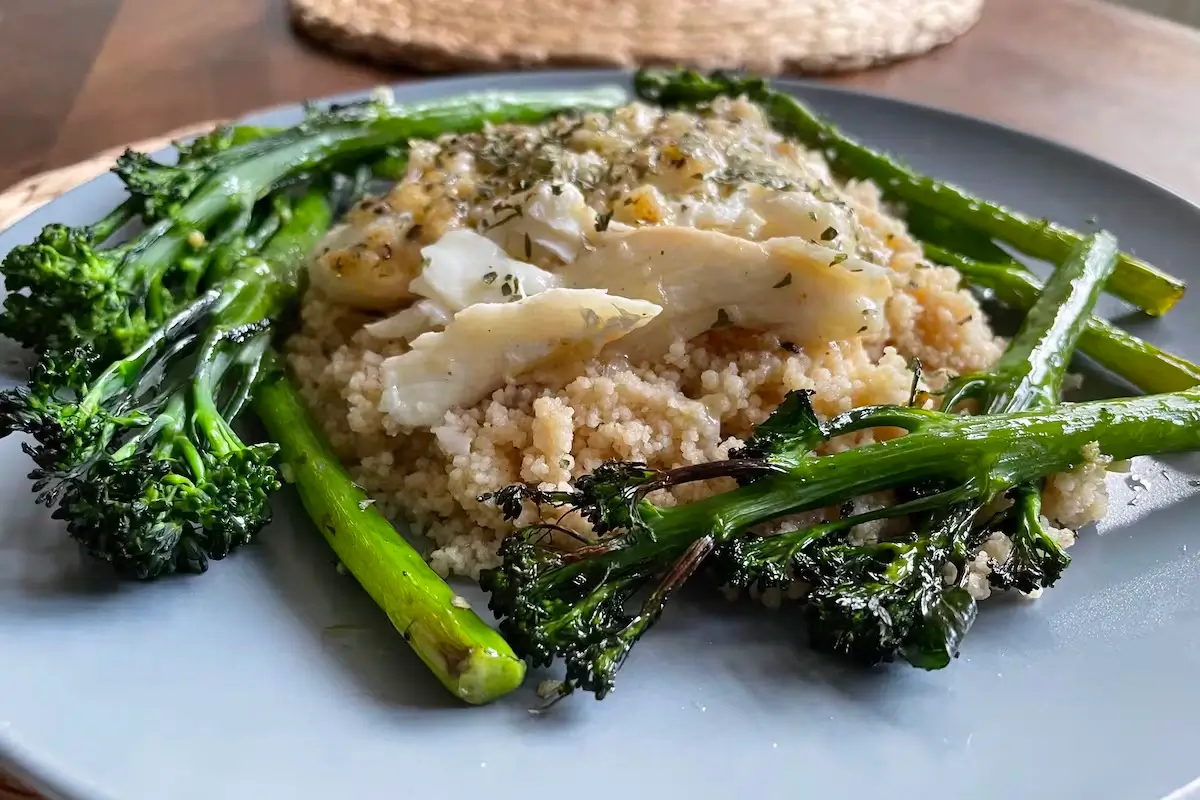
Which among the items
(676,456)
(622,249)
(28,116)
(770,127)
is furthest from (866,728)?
(28,116)

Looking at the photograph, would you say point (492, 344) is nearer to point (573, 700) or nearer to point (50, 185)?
point (573, 700)

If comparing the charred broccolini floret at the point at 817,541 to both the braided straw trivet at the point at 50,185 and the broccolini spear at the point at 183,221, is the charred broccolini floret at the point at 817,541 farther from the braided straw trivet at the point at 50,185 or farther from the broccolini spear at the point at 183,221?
the braided straw trivet at the point at 50,185

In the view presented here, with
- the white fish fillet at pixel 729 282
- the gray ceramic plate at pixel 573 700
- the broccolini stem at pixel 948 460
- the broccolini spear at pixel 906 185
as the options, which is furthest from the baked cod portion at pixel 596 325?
the broccolini spear at pixel 906 185

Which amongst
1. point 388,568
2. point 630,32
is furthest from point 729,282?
point 630,32

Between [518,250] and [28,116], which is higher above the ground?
[518,250]

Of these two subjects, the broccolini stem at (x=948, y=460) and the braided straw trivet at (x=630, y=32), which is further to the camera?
the braided straw trivet at (x=630, y=32)

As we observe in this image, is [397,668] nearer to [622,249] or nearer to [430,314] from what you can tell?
[430,314]
